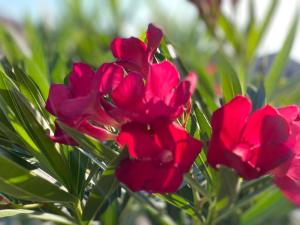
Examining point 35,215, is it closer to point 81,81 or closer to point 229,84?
point 81,81

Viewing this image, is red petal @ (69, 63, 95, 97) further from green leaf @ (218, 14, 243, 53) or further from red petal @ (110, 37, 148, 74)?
green leaf @ (218, 14, 243, 53)

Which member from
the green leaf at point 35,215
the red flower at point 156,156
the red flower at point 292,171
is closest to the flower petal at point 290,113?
the red flower at point 292,171

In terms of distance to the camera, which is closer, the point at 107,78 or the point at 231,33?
the point at 107,78

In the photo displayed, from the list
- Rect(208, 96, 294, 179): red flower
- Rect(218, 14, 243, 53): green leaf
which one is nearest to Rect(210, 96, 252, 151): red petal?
Rect(208, 96, 294, 179): red flower

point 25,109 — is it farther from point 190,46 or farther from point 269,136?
point 190,46

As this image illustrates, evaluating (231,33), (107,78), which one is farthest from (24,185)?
(231,33)

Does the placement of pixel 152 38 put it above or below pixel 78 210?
above

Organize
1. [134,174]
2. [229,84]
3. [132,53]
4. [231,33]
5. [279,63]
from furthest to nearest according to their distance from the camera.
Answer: [231,33], [279,63], [229,84], [132,53], [134,174]
